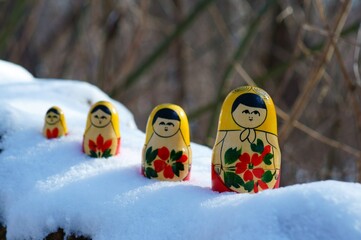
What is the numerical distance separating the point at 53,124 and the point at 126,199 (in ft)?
1.53

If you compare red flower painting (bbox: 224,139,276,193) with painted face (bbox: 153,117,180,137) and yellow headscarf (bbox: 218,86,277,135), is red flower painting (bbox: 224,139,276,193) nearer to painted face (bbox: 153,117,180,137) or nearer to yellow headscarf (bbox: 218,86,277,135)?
yellow headscarf (bbox: 218,86,277,135)

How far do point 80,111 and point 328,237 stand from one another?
3.86 ft

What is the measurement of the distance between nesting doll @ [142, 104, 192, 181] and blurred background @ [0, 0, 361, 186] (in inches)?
30.6

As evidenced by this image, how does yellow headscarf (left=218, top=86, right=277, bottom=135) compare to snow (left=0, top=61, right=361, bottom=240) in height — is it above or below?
above

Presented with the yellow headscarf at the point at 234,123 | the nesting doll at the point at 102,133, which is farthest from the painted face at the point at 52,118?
the yellow headscarf at the point at 234,123

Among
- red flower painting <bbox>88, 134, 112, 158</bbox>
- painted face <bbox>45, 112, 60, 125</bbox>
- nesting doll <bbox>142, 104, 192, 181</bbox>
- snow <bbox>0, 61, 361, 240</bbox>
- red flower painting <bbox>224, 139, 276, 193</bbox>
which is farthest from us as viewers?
painted face <bbox>45, 112, 60, 125</bbox>

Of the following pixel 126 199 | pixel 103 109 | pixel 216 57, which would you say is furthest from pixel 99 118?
pixel 216 57

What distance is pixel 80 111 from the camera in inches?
69.3

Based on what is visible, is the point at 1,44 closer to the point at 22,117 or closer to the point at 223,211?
the point at 22,117

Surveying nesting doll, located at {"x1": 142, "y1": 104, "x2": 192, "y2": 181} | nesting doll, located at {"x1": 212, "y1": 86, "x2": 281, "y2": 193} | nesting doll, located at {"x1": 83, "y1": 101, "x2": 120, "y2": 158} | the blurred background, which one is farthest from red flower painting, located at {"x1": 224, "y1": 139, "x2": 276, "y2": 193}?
the blurred background

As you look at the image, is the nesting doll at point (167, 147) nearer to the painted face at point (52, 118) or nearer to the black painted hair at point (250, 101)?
the black painted hair at point (250, 101)

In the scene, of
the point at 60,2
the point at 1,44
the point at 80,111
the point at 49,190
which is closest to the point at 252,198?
the point at 49,190

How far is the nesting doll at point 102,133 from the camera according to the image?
1.28 m

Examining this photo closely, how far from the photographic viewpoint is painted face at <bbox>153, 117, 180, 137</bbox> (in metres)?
1.15
